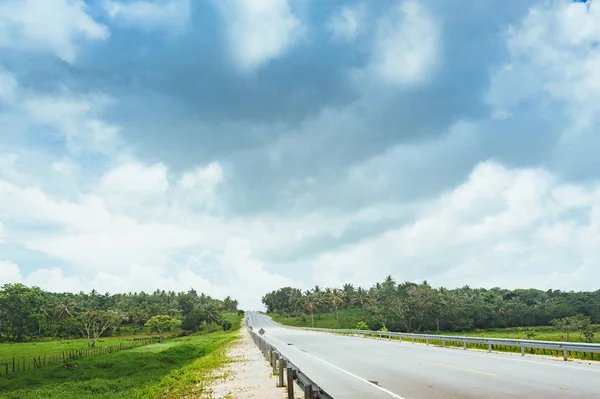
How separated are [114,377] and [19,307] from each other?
70146 mm

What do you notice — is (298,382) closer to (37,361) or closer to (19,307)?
(37,361)

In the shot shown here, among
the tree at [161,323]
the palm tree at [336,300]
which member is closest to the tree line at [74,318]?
the tree at [161,323]

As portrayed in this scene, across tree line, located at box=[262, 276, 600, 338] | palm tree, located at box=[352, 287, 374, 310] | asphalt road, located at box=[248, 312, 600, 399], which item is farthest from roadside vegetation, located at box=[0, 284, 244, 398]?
palm tree, located at box=[352, 287, 374, 310]

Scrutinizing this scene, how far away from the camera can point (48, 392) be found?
30094 millimetres

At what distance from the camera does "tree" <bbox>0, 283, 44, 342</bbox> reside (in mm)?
92938

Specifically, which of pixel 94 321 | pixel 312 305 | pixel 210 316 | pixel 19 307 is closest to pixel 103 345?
pixel 94 321

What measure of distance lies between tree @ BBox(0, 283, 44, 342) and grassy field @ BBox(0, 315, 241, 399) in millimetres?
58179

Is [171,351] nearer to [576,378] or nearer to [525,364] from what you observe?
[525,364]

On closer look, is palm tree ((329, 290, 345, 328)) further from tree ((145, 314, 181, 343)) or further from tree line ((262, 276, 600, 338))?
tree ((145, 314, 181, 343))

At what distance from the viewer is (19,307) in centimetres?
9369

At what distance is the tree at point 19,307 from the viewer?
305 ft

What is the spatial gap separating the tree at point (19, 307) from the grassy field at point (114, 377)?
191ft

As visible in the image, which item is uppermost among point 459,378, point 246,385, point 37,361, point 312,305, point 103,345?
point 459,378

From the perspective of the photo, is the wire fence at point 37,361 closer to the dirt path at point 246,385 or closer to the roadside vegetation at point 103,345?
the roadside vegetation at point 103,345
